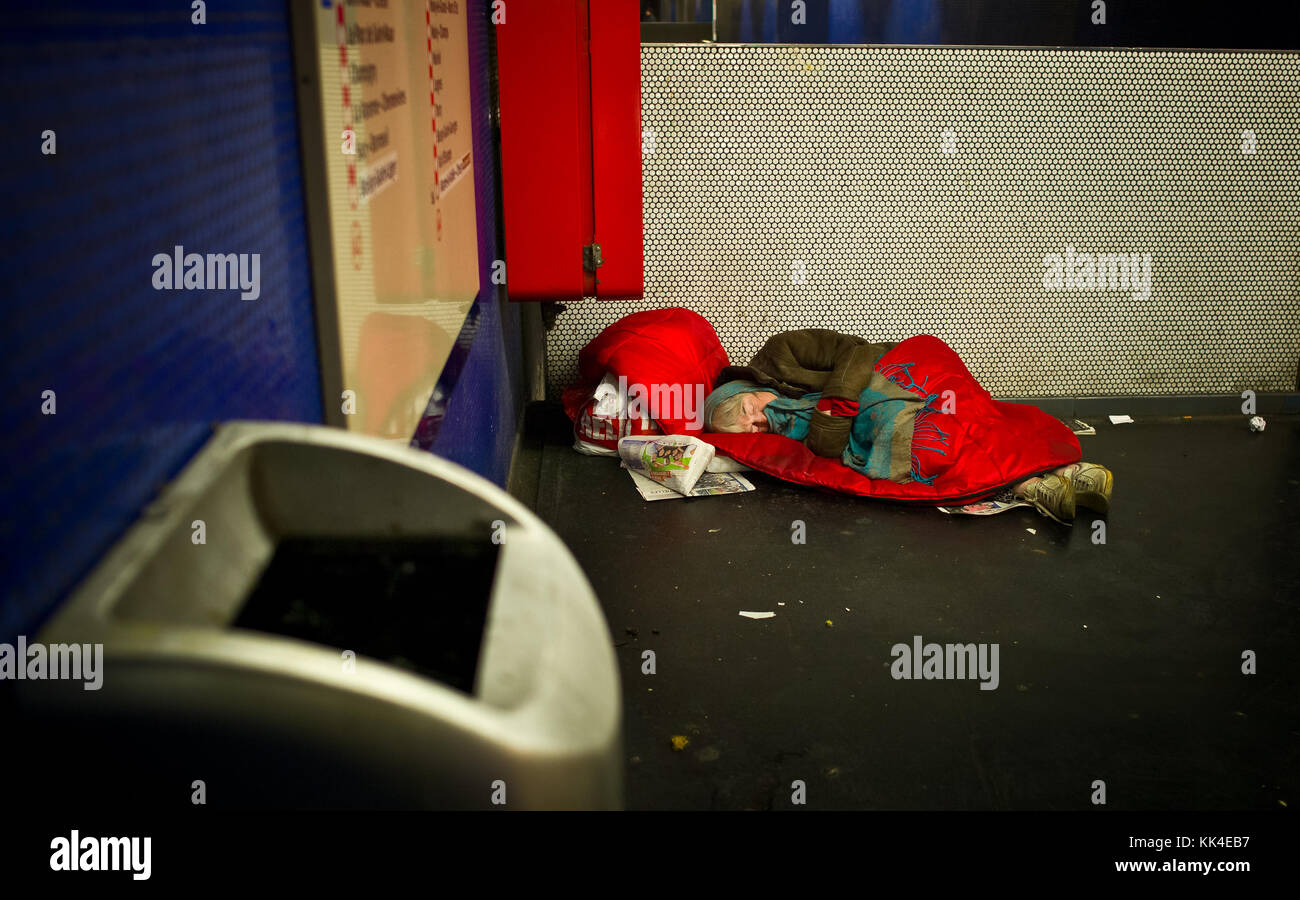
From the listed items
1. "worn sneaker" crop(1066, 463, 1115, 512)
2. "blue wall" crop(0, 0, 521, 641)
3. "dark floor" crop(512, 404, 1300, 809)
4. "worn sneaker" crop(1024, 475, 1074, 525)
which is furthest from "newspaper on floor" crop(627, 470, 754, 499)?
"blue wall" crop(0, 0, 521, 641)

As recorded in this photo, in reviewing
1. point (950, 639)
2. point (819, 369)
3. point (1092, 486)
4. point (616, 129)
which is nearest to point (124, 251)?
point (950, 639)

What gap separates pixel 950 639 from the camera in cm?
257

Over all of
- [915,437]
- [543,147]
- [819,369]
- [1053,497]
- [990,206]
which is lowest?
[1053,497]

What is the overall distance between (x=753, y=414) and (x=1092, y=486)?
1.21 m

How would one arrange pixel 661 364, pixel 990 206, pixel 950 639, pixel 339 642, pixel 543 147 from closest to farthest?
pixel 339 642 → pixel 950 639 → pixel 543 147 → pixel 661 364 → pixel 990 206

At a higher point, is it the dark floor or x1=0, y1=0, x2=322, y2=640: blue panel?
x1=0, y1=0, x2=322, y2=640: blue panel

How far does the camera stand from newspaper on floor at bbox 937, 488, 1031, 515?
338 centimetres

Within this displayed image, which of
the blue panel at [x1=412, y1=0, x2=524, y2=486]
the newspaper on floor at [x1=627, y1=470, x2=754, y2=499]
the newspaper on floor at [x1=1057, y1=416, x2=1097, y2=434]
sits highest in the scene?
the blue panel at [x1=412, y1=0, x2=524, y2=486]

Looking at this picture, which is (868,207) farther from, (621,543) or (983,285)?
(621,543)

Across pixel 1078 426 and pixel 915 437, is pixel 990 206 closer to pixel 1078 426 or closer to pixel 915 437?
pixel 1078 426

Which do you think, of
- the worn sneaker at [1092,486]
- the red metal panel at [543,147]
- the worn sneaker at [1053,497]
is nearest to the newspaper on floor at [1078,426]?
the worn sneaker at [1092,486]

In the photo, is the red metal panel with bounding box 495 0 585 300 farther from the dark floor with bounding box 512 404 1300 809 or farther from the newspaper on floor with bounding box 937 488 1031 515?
the newspaper on floor with bounding box 937 488 1031 515

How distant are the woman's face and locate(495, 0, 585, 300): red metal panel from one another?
2.78 feet
